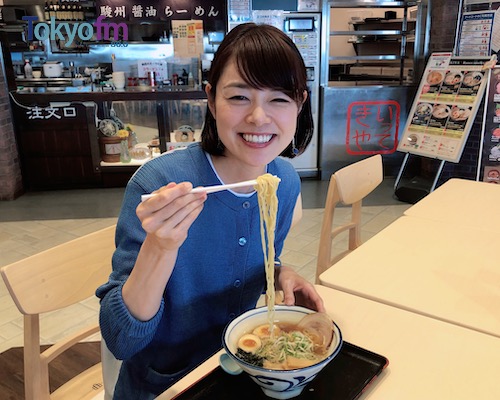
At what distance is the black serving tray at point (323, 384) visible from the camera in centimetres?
91

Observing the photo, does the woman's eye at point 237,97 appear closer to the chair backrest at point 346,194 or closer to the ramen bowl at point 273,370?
the ramen bowl at point 273,370

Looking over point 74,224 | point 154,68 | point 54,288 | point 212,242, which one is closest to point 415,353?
point 212,242

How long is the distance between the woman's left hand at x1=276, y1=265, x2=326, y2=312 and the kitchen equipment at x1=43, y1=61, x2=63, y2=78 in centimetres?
557

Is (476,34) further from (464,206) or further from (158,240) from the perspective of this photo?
(158,240)

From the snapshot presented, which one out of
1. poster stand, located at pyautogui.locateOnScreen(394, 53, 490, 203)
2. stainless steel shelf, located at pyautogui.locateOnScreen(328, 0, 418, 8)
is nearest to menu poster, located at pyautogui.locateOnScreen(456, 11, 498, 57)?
poster stand, located at pyautogui.locateOnScreen(394, 53, 490, 203)

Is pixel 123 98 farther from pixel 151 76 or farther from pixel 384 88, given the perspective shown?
pixel 384 88

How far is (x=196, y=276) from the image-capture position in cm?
124

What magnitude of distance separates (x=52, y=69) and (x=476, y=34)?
4877 millimetres

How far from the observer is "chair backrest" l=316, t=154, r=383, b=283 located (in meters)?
2.04

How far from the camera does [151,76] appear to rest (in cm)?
562

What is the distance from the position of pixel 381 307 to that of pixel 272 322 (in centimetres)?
38

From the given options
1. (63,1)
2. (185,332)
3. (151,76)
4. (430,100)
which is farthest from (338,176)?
(63,1)

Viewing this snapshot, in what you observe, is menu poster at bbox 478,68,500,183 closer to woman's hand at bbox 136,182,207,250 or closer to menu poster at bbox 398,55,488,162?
menu poster at bbox 398,55,488,162
